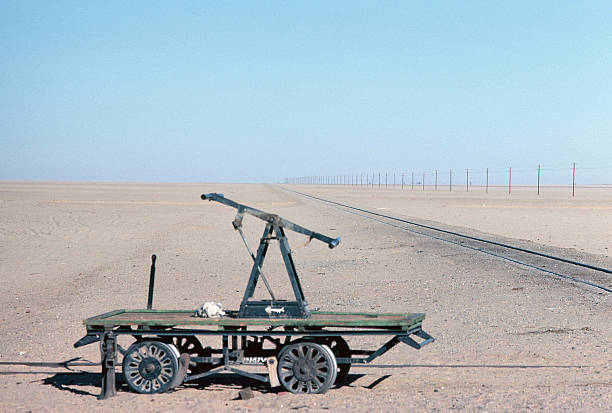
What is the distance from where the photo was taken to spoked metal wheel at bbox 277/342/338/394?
705cm

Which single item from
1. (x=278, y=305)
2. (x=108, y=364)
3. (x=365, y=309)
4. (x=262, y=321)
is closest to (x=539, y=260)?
(x=365, y=309)

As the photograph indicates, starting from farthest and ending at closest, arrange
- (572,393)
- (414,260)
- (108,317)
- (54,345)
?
1. (414,260)
2. (54,345)
3. (108,317)
4. (572,393)

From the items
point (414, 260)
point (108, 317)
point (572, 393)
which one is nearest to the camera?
point (572, 393)

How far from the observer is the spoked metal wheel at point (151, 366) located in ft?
23.6

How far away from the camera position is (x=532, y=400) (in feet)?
22.0

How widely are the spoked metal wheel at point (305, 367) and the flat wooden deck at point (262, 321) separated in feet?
0.73

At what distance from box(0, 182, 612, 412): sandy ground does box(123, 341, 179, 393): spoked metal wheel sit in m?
0.13

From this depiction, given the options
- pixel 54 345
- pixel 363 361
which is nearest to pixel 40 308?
pixel 54 345

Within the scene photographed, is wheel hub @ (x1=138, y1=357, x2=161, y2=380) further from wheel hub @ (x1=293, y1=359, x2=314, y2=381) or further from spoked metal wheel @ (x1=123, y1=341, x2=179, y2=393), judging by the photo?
wheel hub @ (x1=293, y1=359, x2=314, y2=381)

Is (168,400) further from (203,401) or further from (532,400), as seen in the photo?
(532,400)

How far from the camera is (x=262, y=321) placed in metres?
6.98

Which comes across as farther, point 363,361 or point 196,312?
point 196,312

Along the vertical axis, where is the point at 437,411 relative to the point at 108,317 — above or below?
below

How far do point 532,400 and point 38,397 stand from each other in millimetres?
4437
